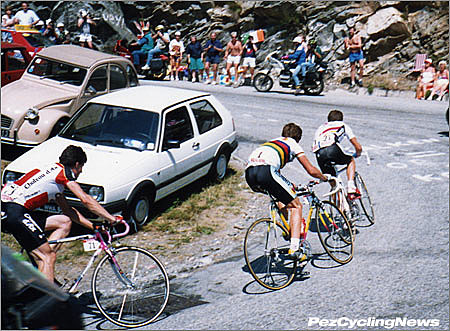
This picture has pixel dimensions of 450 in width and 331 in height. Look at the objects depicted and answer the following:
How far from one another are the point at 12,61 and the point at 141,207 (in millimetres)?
8567

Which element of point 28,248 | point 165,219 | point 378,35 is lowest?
point 165,219

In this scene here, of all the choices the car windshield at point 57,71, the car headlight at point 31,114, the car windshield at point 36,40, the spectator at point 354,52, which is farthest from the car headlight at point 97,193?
the spectator at point 354,52

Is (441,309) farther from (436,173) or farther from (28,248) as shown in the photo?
(436,173)

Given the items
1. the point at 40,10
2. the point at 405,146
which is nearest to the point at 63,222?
the point at 405,146

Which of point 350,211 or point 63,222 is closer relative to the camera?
point 63,222

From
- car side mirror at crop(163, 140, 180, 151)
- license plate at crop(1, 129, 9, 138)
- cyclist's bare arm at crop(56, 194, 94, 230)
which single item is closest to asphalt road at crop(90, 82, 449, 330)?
cyclist's bare arm at crop(56, 194, 94, 230)

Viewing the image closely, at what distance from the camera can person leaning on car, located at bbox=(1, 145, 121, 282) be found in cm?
634

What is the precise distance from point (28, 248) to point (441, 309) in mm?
4552

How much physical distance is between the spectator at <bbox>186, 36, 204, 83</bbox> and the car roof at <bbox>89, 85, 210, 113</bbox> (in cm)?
1311

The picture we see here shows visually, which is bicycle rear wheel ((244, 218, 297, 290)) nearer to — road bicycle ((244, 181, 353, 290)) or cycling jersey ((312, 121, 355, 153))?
road bicycle ((244, 181, 353, 290))

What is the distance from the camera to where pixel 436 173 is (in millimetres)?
12148

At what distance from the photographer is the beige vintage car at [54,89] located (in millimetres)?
11883

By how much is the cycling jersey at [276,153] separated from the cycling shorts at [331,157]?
1549 millimetres

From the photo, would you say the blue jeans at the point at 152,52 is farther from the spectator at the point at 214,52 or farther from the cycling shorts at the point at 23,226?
the cycling shorts at the point at 23,226
